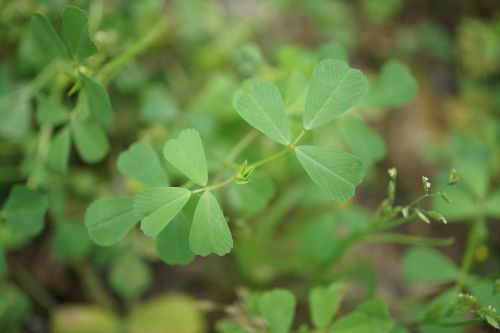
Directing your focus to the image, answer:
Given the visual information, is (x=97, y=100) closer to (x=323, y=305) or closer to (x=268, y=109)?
(x=268, y=109)

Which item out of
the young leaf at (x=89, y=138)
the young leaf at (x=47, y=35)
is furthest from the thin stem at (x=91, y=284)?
the young leaf at (x=47, y=35)

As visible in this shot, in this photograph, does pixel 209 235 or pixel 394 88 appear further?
pixel 394 88

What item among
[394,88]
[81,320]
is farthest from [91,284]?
[394,88]

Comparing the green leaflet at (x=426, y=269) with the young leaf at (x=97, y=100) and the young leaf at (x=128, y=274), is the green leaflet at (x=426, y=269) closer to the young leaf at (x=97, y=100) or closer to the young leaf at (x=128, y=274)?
the young leaf at (x=128, y=274)

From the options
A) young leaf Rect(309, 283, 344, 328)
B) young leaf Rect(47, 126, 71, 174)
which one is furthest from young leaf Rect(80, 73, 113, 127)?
young leaf Rect(309, 283, 344, 328)

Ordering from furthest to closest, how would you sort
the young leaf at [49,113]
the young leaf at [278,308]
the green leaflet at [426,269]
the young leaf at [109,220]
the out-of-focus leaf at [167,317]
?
the out-of-focus leaf at [167,317] < the green leaflet at [426,269] < the young leaf at [49,113] < the young leaf at [278,308] < the young leaf at [109,220]

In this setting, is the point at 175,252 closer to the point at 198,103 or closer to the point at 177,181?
the point at 177,181
